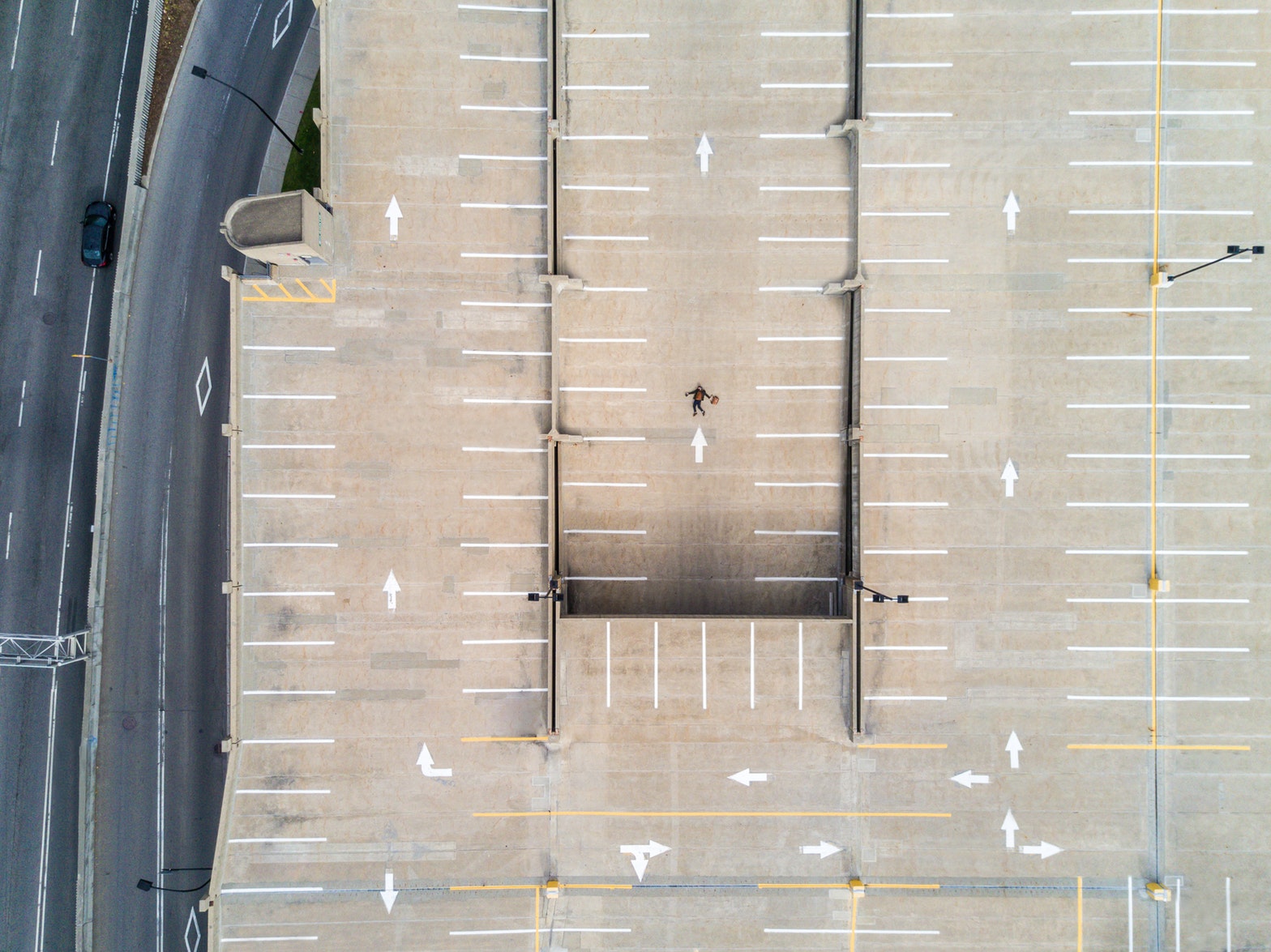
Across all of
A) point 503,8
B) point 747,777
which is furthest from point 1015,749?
point 503,8

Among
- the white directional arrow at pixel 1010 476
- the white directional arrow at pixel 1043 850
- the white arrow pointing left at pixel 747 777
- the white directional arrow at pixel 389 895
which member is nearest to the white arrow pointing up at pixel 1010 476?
the white directional arrow at pixel 1010 476

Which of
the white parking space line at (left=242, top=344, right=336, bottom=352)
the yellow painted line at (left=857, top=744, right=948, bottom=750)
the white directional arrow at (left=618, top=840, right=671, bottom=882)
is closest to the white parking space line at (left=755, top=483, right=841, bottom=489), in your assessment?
the yellow painted line at (left=857, top=744, right=948, bottom=750)

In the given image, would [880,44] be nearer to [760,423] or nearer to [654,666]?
[760,423]

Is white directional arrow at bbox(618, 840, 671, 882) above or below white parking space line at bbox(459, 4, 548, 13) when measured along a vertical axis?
below

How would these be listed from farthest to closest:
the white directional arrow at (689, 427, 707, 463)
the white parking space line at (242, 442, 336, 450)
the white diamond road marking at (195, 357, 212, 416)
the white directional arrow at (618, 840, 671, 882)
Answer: the white diamond road marking at (195, 357, 212, 416), the white directional arrow at (689, 427, 707, 463), the white parking space line at (242, 442, 336, 450), the white directional arrow at (618, 840, 671, 882)

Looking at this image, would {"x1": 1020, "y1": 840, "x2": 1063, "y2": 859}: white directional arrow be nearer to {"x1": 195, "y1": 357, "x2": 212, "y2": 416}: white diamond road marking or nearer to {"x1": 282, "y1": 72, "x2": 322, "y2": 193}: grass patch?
{"x1": 195, "y1": 357, "x2": 212, "y2": 416}: white diamond road marking
